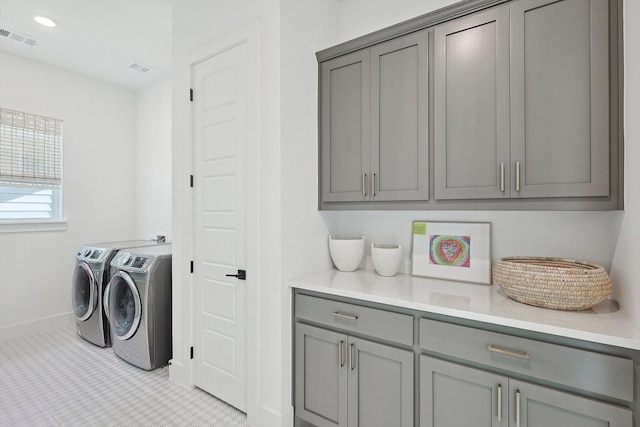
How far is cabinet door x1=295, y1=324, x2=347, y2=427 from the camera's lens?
1.70 meters

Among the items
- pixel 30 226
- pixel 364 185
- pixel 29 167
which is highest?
pixel 29 167

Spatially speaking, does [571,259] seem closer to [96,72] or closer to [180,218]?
[180,218]

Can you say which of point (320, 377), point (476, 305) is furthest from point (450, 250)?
point (320, 377)

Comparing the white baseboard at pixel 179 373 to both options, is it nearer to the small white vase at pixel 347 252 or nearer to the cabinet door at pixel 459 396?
the small white vase at pixel 347 252

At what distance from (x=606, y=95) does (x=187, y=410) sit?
9.15 ft

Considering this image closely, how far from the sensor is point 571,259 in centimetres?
162

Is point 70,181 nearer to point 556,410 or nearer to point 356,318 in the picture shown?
point 356,318

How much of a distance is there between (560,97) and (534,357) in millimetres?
1085

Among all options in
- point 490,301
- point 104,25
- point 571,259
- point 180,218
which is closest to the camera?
point 490,301

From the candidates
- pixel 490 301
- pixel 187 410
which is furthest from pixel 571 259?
pixel 187 410

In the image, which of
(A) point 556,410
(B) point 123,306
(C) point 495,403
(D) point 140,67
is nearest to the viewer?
(A) point 556,410

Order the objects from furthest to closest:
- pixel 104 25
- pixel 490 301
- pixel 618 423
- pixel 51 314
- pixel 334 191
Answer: pixel 51 314
pixel 104 25
pixel 334 191
pixel 490 301
pixel 618 423

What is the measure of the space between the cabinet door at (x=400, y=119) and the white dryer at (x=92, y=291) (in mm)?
2597

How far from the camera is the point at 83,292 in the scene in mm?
3188
